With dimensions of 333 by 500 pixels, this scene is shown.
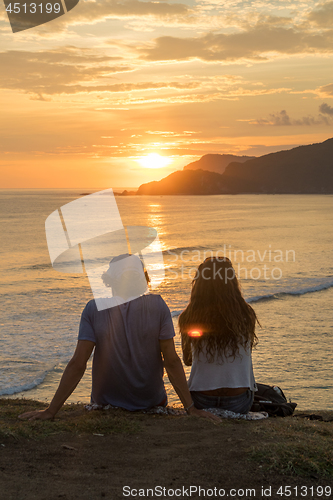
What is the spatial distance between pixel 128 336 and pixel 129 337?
0.01m

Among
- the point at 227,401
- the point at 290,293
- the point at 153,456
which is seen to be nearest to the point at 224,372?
the point at 227,401

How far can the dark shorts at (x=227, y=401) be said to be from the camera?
13.6 feet

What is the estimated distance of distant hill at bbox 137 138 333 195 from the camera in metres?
183

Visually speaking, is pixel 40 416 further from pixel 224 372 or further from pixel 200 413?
pixel 224 372

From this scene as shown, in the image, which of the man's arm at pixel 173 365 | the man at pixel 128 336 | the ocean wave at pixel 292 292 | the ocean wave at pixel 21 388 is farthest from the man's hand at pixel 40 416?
the ocean wave at pixel 292 292

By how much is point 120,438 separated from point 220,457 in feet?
2.75

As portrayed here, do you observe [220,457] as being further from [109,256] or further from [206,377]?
[109,256]

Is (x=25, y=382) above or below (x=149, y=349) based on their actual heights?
below

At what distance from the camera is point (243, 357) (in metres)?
4.12

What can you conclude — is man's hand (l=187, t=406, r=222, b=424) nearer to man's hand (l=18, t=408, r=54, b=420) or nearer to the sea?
man's hand (l=18, t=408, r=54, b=420)

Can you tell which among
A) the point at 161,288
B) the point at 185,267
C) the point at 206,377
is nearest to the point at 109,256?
the point at 185,267

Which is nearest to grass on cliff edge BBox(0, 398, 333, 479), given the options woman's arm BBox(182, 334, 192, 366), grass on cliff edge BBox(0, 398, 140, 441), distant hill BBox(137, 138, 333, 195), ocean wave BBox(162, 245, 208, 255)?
grass on cliff edge BBox(0, 398, 140, 441)

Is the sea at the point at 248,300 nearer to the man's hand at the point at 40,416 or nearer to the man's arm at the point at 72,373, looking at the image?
the man's hand at the point at 40,416

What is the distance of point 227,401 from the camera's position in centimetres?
414
